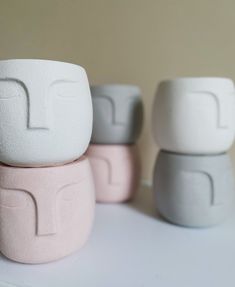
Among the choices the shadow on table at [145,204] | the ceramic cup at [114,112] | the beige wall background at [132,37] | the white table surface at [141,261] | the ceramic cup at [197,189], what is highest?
the beige wall background at [132,37]

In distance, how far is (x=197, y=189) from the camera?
397mm

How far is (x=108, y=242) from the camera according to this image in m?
0.37

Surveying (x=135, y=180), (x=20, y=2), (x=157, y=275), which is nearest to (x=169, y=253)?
(x=157, y=275)

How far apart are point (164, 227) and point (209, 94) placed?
0.71 feet

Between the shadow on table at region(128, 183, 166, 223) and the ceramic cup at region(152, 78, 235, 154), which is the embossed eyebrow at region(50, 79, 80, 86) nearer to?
the ceramic cup at region(152, 78, 235, 154)

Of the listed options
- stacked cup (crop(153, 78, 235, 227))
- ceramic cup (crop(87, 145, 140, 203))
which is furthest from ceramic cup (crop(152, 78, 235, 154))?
ceramic cup (crop(87, 145, 140, 203))

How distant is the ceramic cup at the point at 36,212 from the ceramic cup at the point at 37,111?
0.05 feet

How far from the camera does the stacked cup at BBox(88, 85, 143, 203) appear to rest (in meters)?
0.48

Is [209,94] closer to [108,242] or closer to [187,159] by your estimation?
[187,159]

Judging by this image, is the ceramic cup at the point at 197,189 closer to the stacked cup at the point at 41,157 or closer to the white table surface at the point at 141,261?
the white table surface at the point at 141,261

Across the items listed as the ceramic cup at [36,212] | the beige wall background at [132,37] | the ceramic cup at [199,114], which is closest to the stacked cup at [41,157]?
Result: the ceramic cup at [36,212]

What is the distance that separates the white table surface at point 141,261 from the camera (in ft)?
0.94

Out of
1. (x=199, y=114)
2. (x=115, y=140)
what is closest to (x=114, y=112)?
(x=115, y=140)

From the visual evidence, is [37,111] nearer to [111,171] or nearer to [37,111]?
[37,111]
